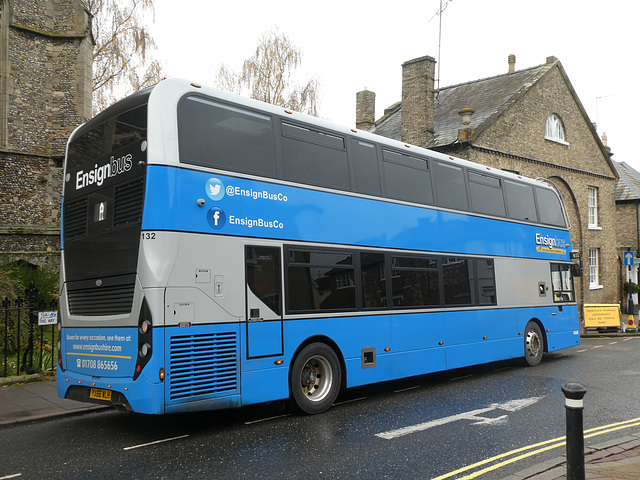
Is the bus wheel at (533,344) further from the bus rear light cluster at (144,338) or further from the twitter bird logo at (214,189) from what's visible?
the bus rear light cluster at (144,338)

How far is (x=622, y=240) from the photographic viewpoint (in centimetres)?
3759

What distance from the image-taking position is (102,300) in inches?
281

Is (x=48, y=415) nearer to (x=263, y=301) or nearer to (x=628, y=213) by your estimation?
(x=263, y=301)

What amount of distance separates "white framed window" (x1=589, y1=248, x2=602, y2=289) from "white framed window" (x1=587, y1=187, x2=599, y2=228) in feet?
4.40

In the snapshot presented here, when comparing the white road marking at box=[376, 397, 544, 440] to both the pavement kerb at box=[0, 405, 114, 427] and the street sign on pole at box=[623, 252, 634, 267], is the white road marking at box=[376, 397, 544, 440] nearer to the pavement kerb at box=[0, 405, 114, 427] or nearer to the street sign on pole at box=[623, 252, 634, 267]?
the pavement kerb at box=[0, 405, 114, 427]

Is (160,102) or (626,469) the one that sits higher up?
(160,102)

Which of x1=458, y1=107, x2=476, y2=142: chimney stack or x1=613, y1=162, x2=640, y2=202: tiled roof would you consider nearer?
x1=458, y1=107, x2=476, y2=142: chimney stack

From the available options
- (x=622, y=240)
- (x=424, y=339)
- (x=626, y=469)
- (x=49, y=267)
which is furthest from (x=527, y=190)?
(x=622, y=240)

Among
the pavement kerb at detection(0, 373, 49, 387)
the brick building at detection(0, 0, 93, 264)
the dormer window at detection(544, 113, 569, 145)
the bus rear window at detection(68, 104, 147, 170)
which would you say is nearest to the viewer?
the bus rear window at detection(68, 104, 147, 170)

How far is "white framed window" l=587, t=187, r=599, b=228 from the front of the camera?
95.7 ft

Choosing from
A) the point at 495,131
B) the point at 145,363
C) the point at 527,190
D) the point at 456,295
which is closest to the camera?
the point at 145,363

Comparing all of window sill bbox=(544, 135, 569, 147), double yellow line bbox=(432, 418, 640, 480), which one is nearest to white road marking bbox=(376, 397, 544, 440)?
double yellow line bbox=(432, 418, 640, 480)

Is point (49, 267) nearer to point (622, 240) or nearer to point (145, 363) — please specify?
point (145, 363)

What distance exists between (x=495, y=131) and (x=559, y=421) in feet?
56.7
